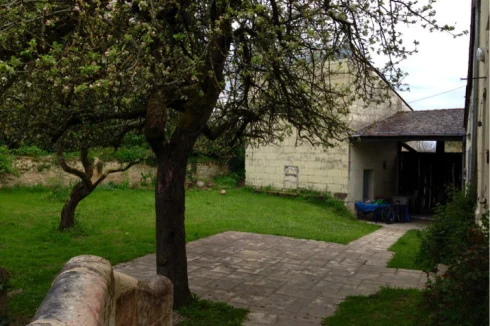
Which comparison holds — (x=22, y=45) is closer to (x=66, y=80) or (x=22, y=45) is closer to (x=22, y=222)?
(x=66, y=80)

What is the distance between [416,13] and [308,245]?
5.76 metres

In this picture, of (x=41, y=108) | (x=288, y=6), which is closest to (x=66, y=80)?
(x=41, y=108)

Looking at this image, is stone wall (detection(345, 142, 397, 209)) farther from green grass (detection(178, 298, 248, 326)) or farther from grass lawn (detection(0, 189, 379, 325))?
green grass (detection(178, 298, 248, 326))

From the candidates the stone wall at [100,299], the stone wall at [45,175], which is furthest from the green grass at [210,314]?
the stone wall at [45,175]

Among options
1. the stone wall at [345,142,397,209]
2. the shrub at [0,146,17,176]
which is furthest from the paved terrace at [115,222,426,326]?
the shrub at [0,146,17,176]

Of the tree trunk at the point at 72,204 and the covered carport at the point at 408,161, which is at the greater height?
the covered carport at the point at 408,161

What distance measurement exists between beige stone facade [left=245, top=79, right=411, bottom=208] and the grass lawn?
30.2 inches

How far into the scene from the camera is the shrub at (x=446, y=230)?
17.7ft

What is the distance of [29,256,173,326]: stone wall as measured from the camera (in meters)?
2.27

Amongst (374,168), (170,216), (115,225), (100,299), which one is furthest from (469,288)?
(374,168)

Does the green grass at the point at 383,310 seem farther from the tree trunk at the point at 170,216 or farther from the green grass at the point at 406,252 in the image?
the tree trunk at the point at 170,216

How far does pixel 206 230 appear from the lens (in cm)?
1141

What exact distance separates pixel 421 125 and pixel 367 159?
7.84ft

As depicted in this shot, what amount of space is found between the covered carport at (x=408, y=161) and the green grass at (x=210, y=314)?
10425 mm
